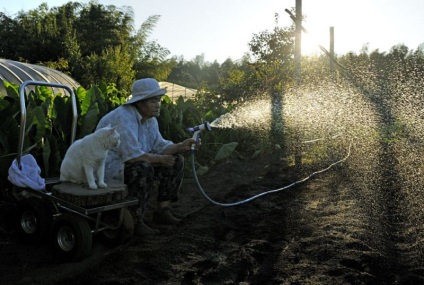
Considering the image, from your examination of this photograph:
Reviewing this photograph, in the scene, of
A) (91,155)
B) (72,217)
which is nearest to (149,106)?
(91,155)

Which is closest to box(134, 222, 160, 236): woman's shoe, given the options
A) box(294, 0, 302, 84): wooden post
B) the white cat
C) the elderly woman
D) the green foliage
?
the elderly woman

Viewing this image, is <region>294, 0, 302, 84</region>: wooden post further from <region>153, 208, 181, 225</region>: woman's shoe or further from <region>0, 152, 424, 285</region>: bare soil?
<region>153, 208, 181, 225</region>: woman's shoe

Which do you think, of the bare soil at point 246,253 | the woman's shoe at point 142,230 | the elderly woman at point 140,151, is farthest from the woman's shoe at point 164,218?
the woman's shoe at point 142,230

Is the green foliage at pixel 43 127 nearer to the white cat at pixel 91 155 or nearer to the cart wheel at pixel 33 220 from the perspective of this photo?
the cart wheel at pixel 33 220

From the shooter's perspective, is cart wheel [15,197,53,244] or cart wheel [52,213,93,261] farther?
cart wheel [15,197,53,244]

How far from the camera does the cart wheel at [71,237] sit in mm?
2926

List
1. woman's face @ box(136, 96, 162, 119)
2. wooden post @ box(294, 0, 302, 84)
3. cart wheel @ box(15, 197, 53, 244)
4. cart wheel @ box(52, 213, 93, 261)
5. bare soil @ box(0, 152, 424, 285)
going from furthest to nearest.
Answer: wooden post @ box(294, 0, 302, 84), woman's face @ box(136, 96, 162, 119), cart wheel @ box(15, 197, 53, 244), cart wheel @ box(52, 213, 93, 261), bare soil @ box(0, 152, 424, 285)

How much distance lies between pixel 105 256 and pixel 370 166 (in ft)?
15.2

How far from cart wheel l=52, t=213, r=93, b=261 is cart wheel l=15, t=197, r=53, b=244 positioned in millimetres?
201

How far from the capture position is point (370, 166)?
261 inches

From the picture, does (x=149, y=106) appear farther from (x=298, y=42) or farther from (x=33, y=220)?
(x=298, y=42)

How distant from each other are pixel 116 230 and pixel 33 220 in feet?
1.95

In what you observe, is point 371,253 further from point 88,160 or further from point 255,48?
point 255,48

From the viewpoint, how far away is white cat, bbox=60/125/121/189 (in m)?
3.08
